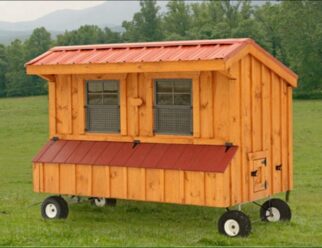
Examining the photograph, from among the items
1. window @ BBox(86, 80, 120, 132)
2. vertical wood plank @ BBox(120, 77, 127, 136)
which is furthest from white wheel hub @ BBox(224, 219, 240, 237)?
window @ BBox(86, 80, 120, 132)

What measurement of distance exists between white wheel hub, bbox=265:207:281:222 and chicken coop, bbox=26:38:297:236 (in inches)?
0.7

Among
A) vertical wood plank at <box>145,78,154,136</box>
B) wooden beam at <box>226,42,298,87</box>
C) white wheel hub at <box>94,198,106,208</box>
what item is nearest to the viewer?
wooden beam at <box>226,42,298,87</box>

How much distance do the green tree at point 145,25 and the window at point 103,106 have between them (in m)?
71.7

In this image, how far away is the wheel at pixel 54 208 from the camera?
46.9ft

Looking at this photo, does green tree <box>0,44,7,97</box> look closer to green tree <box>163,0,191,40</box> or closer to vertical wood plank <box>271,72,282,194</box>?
green tree <box>163,0,191,40</box>

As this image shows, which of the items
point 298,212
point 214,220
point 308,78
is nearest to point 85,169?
point 214,220

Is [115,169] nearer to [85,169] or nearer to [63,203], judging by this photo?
[85,169]

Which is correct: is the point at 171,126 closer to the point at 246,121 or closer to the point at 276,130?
the point at 246,121

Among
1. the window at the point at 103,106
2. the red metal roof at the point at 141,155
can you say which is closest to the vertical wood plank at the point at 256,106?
the red metal roof at the point at 141,155

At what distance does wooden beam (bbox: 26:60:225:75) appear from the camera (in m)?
12.3

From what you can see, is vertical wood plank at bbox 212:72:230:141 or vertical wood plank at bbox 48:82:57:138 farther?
vertical wood plank at bbox 48:82:57:138

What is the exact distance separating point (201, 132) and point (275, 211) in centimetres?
219

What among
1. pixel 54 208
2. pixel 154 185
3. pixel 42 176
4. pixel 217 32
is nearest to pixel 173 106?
pixel 154 185

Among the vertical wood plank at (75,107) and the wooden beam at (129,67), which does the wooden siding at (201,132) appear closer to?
the vertical wood plank at (75,107)
